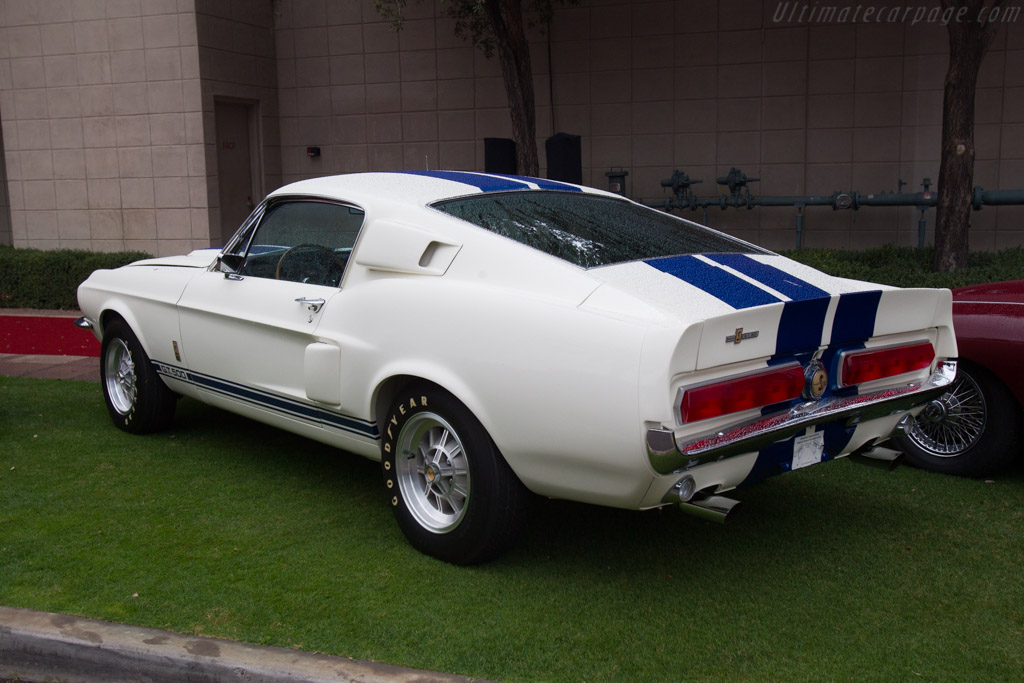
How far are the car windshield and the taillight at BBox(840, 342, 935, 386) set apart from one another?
0.80 metres

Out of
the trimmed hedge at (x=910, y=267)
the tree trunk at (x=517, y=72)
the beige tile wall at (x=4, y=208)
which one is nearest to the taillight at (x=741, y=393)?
the trimmed hedge at (x=910, y=267)

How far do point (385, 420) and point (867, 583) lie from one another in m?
2.03

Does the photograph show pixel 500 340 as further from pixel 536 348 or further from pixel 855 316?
pixel 855 316

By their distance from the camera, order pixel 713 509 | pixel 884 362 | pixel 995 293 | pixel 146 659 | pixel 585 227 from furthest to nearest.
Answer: pixel 995 293 < pixel 585 227 < pixel 884 362 < pixel 713 509 < pixel 146 659

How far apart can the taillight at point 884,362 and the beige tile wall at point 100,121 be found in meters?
10.8

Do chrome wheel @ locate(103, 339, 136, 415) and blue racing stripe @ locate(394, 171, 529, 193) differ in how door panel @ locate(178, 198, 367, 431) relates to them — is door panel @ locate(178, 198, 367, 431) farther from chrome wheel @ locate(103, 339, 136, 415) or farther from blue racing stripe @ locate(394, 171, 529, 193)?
chrome wheel @ locate(103, 339, 136, 415)

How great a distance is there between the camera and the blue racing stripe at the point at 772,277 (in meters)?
3.47

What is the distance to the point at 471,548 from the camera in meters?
3.66

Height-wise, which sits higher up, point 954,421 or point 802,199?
point 802,199

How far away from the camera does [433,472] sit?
3.80m

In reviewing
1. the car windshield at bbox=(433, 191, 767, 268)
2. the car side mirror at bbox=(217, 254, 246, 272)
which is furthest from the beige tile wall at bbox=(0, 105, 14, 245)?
the car windshield at bbox=(433, 191, 767, 268)

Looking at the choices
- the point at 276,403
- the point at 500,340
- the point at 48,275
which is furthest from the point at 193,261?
the point at 48,275

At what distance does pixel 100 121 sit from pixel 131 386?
28.6 ft

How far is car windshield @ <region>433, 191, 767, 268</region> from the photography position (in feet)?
12.3
